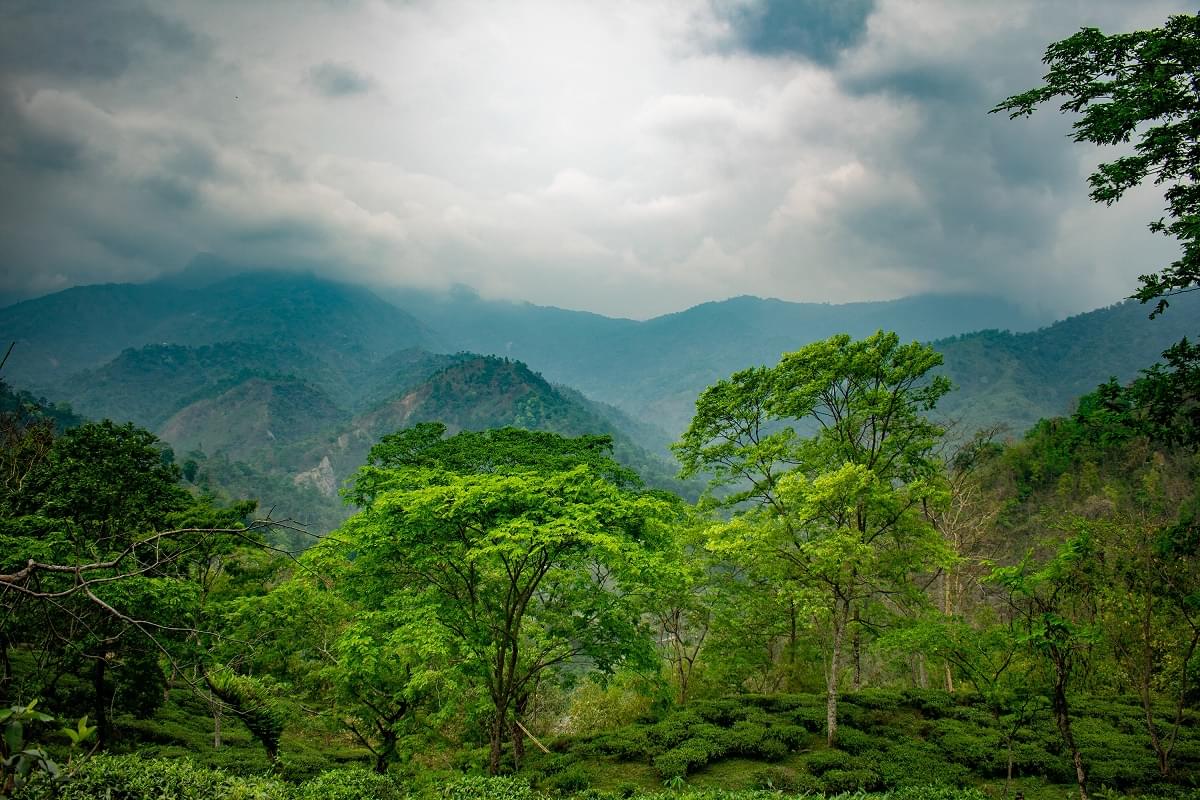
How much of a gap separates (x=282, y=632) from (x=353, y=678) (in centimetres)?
361

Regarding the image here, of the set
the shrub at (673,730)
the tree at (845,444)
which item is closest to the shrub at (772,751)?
the shrub at (673,730)

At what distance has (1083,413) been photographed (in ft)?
33.0

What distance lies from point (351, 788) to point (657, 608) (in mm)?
10620

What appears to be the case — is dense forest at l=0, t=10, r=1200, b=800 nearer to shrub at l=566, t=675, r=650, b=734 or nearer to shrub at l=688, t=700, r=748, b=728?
shrub at l=688, t=700, r=748, b=728

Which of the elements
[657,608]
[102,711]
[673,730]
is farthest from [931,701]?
[102,711]

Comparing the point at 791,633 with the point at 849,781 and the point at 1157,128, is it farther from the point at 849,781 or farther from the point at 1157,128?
the point at 1157,128

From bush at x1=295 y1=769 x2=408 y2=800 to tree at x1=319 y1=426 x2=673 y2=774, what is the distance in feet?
9.17

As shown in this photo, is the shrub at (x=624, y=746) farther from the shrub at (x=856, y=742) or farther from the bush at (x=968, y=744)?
the bush at (x=968, y=744)

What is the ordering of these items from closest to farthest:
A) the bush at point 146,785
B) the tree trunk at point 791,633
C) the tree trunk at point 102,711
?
Answer: 1. the bush at point 146,785
2. the tree trunk at point 102,711
3. the tree trunk at point 791,633

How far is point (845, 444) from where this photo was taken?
17.0 metres

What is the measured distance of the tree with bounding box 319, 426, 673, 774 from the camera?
37.9 ft

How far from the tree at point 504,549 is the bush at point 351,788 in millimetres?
2794

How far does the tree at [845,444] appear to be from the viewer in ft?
49.4

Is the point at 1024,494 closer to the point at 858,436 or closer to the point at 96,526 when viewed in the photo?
the point at 858,436
